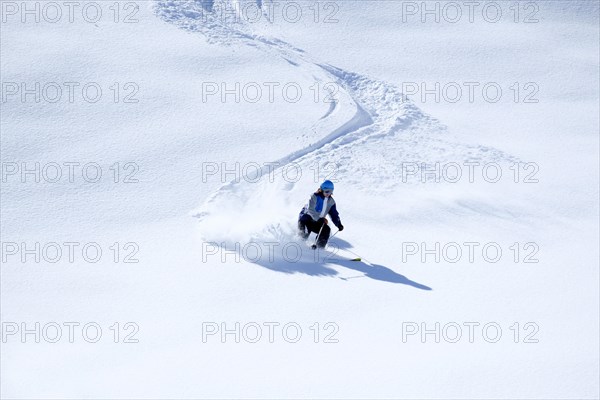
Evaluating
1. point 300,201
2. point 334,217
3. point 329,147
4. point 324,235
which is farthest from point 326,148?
point 324,235

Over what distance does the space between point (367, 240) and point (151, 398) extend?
4.68m

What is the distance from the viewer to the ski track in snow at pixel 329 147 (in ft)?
36.2

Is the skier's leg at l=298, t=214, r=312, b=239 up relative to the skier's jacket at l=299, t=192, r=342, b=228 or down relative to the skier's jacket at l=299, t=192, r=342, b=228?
down

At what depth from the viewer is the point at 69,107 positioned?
13.5m

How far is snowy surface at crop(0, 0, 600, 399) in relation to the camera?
25.3ft

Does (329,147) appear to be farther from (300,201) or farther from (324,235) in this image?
(324,235)

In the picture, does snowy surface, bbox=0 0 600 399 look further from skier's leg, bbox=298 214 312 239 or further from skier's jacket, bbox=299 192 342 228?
skier's jacket, bbox=299 192 342 228

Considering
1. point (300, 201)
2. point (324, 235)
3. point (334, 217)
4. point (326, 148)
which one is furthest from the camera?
point (326, 148)

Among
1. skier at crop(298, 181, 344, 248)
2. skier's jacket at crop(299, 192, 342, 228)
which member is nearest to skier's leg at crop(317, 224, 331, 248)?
skier at crop(298, 181, 344, 248)

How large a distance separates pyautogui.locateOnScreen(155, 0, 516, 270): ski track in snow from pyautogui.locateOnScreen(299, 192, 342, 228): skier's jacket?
0.44 meters

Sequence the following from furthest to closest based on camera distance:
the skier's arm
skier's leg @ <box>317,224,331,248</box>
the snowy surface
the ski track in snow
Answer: the ski track in snow < the skier's arm < skier's leg @ <box>317,224,331,248</box> < the snowy surface

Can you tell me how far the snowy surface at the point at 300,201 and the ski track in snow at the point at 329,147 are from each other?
0.05 m

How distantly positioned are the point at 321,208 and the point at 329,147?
2.95 metres

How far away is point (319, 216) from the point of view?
10406mm
